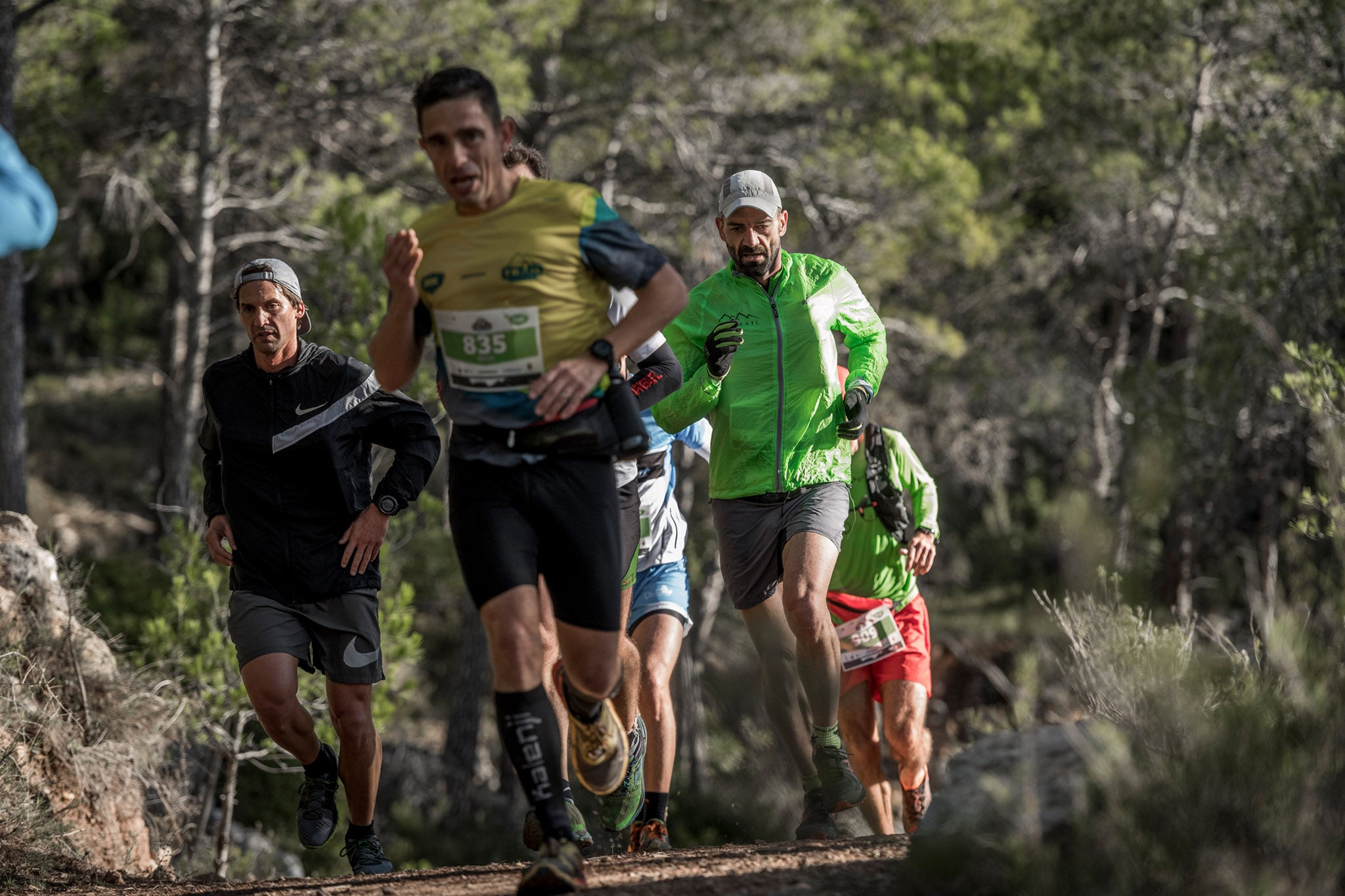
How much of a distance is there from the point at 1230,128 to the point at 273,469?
1357 cm

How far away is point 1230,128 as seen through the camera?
15109 millimetres

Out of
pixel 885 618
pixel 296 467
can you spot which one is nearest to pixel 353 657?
pixel 296 467

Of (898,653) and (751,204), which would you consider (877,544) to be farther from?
(751,204)

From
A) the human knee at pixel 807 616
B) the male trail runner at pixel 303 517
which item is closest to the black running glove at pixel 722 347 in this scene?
the human knee at pixel 807 616

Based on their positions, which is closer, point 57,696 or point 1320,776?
point 1320,776

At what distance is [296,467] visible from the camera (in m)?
4.86

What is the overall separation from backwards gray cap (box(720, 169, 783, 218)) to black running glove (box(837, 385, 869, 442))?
815 mm

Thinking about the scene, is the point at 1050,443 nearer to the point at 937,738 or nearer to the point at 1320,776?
the point at 937,738

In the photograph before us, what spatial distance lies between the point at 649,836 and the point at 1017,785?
2024mm

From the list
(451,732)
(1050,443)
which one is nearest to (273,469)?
(451,732)

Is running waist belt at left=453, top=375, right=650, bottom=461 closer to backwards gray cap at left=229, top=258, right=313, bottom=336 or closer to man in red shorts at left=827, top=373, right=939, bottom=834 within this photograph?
backwards gray cap at left=229, top=258, right=313, bottom=336

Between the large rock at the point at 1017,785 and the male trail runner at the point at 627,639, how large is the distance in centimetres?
133

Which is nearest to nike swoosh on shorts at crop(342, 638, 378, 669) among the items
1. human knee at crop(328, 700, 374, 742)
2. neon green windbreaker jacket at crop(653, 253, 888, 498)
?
human knee at crop(328, 700, 374, 742)

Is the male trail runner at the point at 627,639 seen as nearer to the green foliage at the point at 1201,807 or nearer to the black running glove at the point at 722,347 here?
the black running glove at the point at 722,347
